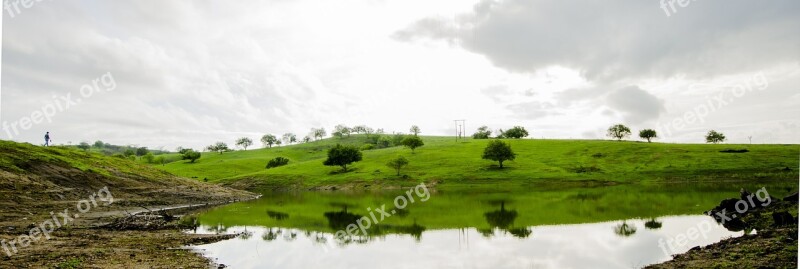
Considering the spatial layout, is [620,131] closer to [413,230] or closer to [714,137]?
[714,137]

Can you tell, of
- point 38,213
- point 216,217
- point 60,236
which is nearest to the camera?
point 60,236

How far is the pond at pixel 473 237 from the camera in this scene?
24.7 m

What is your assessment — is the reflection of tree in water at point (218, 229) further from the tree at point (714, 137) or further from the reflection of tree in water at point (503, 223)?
the tree at point (714, 137)

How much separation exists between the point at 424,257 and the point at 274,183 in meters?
105

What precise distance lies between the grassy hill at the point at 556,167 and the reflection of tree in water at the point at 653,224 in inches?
2496

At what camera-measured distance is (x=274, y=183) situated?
4894 inches

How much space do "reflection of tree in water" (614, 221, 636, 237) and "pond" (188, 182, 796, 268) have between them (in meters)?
0.06

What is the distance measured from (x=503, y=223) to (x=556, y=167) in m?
80.1

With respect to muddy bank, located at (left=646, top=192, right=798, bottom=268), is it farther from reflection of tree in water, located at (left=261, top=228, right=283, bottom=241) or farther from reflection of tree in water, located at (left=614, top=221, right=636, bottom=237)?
reflection of tree in water, located at (left=261, top=228, right=283, bottom=241)

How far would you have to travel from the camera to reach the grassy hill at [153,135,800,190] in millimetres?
98000

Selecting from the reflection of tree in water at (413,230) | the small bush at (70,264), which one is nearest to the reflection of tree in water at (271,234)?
the reflection of tree in water at (413,230)

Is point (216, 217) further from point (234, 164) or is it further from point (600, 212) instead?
point (234, 164)

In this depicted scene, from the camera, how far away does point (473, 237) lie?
32219mm

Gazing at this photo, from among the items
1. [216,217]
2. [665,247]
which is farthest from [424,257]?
[216,217]
